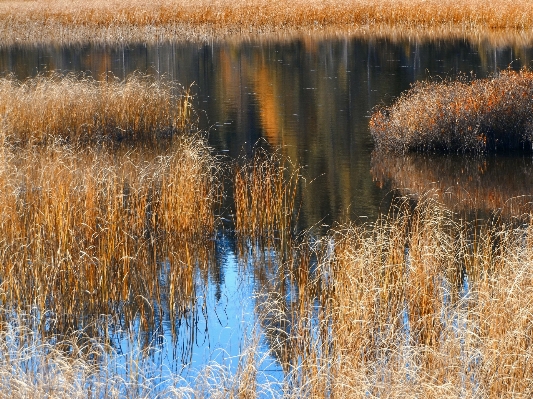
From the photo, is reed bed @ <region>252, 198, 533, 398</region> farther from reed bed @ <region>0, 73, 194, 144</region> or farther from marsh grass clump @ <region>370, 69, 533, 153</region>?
reed bed @ <region>0, 73, 194, 144</region>

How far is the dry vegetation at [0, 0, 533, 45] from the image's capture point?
3497cm

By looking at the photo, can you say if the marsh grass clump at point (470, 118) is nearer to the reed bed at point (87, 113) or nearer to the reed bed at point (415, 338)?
the reed bed at point (87, 113)

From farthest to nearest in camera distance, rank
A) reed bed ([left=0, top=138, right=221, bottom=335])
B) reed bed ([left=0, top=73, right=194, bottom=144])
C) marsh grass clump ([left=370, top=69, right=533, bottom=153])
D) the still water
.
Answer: reed bed ([left=0, top=73, right=194, bottom=144]) < marsh grass clump ([left=370, top=69, right=533, bottom=153]) < the still water < reed bed ([left=0, top=138, right=221, bottom=335])

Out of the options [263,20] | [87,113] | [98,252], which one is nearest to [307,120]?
[87,113]

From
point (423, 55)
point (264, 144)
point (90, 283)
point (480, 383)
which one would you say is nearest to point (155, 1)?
point (423, 55)

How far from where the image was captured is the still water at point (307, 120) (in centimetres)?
897

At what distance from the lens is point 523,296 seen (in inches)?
257

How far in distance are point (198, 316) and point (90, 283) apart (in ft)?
3.64

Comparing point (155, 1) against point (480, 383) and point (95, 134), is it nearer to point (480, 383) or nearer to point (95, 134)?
point (95, 134)

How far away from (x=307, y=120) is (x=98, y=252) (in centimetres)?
→ 1219

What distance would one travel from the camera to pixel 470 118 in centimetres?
1518

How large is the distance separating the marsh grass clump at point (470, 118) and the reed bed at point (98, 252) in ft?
19.6

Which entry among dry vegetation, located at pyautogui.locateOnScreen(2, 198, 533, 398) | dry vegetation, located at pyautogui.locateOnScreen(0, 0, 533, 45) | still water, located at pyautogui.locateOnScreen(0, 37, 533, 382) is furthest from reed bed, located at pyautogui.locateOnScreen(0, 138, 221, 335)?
dry vegetation, located at pyautogui.locateOnScreen(0, 0, 533, 45)

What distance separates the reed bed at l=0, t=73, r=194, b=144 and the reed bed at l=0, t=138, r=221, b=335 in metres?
5.18
